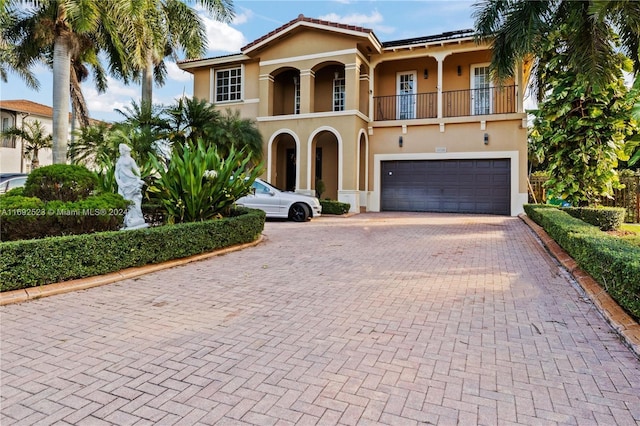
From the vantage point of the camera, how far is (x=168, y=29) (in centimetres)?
1878

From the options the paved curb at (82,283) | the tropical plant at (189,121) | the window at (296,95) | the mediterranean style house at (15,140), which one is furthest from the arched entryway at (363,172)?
the mediterranean style house at (15,140)

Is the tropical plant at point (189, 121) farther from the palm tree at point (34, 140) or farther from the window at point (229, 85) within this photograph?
the palm tree at point (34, 140)

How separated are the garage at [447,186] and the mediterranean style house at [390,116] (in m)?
0.04

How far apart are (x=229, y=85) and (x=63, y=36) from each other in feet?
25.7

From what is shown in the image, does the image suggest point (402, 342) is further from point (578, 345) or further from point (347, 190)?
point (347, 190)

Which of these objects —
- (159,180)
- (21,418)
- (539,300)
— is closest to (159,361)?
(21,418)

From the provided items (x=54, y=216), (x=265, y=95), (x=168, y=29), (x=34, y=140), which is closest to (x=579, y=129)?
(x=54, y=216)

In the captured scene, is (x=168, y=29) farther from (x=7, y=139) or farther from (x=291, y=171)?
(x=7, y=139)

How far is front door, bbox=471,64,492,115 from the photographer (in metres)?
18.0

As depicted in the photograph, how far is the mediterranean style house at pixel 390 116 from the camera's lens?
1711 cm

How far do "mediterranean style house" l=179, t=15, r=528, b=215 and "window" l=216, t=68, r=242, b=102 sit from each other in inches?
11.4

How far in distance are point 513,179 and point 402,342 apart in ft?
49.9

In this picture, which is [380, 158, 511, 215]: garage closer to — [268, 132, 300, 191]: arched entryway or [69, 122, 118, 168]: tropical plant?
[268, 132, 300, 191]: arched entryway

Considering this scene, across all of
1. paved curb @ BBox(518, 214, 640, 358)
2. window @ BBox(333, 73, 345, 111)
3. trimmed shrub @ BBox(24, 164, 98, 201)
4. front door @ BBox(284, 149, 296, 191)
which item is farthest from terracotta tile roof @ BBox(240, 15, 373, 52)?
trimmed shrub @ BBox(24, 164, 98, 201)
